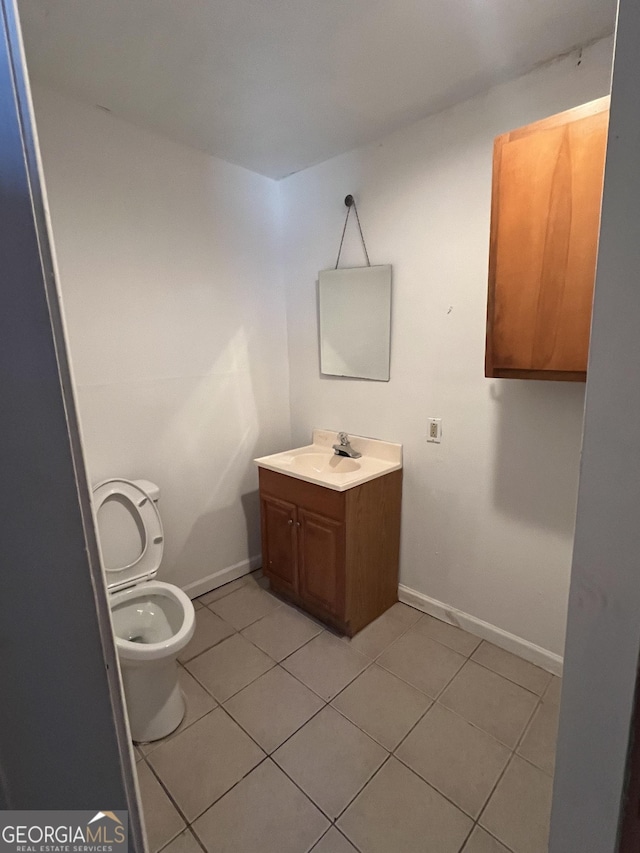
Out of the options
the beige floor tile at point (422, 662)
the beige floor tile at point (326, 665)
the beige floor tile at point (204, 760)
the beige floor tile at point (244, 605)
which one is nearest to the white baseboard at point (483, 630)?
the beige floor tile at point (422, 662)

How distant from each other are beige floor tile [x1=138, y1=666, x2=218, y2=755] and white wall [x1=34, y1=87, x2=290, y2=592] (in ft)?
1.91

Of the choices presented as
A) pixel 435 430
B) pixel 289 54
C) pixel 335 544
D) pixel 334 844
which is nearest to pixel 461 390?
pixel 435 430

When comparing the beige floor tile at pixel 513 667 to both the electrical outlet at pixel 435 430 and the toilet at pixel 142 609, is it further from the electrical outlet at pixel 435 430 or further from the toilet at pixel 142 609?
the toilet at pixel 142 609

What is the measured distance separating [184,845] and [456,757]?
34.9 inches

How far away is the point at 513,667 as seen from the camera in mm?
1783

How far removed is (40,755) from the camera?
0.46 m

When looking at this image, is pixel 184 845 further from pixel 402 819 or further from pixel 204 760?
pixel 402 819

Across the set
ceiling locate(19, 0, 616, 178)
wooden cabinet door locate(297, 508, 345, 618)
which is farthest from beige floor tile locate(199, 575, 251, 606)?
ceiling locate(19, 0, 616, 178)

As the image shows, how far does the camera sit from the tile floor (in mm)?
1191

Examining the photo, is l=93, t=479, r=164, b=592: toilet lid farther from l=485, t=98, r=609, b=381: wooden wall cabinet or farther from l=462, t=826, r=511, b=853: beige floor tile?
l=485, t=98, r=609, b=381: wooden wall cabinet

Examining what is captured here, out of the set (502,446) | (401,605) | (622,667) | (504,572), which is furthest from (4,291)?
(401,605)

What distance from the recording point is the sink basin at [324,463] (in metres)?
2.20

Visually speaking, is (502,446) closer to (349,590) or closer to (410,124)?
(349,590)

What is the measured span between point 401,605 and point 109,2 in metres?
2.65
